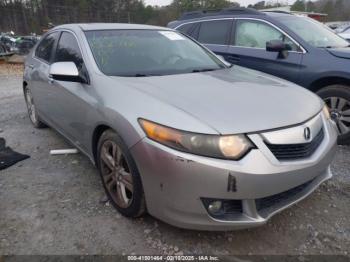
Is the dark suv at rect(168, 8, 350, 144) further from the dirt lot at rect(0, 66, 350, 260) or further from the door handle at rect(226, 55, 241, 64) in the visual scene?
the dirt lot at rect(0, 66, 350, 260)

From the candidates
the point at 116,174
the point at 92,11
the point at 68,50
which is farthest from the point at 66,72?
the point at 92,11

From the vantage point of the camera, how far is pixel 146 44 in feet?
11.2

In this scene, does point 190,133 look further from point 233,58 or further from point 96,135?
point 233,58

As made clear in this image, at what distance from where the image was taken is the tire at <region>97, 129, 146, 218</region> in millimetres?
2365

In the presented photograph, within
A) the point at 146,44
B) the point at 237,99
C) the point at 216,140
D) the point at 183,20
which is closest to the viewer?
the point at 216,140

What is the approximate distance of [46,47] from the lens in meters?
4.41

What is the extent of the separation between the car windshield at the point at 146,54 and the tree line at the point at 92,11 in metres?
41.4

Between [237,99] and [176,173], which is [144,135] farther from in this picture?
[237,99]

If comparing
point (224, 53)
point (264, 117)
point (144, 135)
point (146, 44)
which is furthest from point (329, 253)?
point (224, 53)

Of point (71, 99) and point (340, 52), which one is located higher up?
point (340, 52)

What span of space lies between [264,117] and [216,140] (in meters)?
0.41

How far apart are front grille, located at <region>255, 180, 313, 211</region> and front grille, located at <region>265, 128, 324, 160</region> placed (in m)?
0.25

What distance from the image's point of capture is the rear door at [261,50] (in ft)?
14.5

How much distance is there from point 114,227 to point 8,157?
6.76 feet
